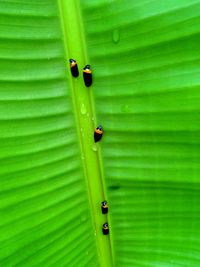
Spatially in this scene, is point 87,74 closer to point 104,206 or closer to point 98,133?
point 98,133

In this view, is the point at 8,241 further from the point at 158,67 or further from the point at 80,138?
the point at 158,67

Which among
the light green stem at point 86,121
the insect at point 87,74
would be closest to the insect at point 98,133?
the light green stem at point 86,121

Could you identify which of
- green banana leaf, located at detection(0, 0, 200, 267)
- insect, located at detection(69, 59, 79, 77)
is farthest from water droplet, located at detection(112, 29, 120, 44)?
insect, located at detection(69, 59, 79, 77)

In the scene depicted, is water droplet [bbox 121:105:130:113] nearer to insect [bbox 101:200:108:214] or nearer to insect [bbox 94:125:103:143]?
insect [bbox 94:125:103:143]

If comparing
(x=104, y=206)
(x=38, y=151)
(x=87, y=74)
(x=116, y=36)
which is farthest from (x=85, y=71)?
(x=104, y=206)

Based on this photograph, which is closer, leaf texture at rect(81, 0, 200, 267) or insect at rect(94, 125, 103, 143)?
leaf texture at rect(81, 0, 200, 267)

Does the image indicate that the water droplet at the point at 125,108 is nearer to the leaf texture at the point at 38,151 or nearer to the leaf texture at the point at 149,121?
the leaf texture at the point at 149,121

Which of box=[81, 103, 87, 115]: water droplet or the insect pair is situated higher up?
the insect pair

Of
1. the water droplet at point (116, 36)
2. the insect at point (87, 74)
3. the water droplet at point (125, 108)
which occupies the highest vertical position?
the water droplet at point (116, 36)
